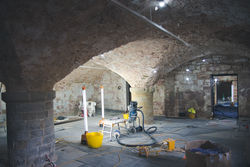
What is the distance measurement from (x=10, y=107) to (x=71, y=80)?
6935 mm

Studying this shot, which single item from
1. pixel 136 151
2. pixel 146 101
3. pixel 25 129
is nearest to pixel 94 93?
pixel 146 101

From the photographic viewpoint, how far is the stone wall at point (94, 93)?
1045 centimetres

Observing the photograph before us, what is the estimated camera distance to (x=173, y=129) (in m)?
7.09

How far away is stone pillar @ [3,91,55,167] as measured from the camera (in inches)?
143

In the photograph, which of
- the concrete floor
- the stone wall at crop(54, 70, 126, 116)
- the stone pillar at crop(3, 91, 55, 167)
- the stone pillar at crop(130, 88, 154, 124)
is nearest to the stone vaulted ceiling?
the stone pillar at crop(3, 91, 55, 167)

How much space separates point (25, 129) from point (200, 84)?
807cm

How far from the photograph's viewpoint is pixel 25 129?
3.67 metres

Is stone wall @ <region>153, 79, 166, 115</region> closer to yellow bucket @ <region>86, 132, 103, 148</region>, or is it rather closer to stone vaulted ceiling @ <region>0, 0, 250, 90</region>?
stone vaulted ceiling @ <region>0, 0, 250, 90</region>

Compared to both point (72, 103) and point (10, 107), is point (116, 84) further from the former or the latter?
point (10, 107)

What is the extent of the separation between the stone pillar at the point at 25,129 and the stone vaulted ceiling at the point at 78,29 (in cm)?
23

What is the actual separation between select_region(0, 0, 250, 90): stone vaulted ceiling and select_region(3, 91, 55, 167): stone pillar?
0.75 ft

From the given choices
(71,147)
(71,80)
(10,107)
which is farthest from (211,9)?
(71,80)

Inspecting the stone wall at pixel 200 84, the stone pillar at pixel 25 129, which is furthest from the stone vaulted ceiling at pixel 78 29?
the stone wall at pixel 200 84

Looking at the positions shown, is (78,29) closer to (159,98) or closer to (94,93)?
(159,98)
